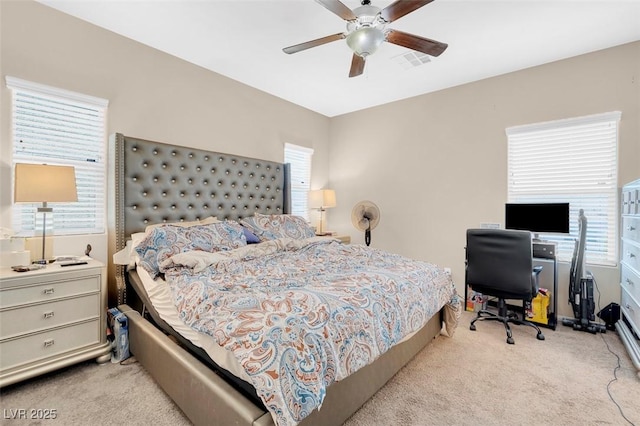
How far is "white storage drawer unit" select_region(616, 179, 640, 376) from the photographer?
2.21 meters

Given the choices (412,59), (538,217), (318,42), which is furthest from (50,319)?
(538,217)

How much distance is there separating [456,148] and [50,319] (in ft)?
13.6

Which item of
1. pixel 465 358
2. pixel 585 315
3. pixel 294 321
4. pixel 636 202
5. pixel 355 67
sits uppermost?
pixel 355 67

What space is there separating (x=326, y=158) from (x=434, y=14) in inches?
110

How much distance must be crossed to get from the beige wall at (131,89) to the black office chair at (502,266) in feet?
8.89

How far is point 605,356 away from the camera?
2.29m

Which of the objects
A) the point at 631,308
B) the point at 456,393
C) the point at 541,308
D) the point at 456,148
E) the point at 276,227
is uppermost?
the point at 456,148

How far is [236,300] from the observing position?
4.71 ft

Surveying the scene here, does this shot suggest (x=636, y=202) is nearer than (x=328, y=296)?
No

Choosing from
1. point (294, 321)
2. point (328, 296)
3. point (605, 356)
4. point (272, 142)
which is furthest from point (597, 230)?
point (272, 142)

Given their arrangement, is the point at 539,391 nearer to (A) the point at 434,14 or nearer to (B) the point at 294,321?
(B) the point at 294,321

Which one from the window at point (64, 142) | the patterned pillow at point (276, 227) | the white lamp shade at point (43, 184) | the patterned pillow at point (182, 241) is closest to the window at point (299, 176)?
the patterned pillow at point (276, 227)

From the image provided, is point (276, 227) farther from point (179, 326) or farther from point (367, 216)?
point (179, 326)

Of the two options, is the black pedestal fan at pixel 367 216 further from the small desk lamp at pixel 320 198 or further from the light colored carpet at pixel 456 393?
the light colored carpet at pixel 456 393
